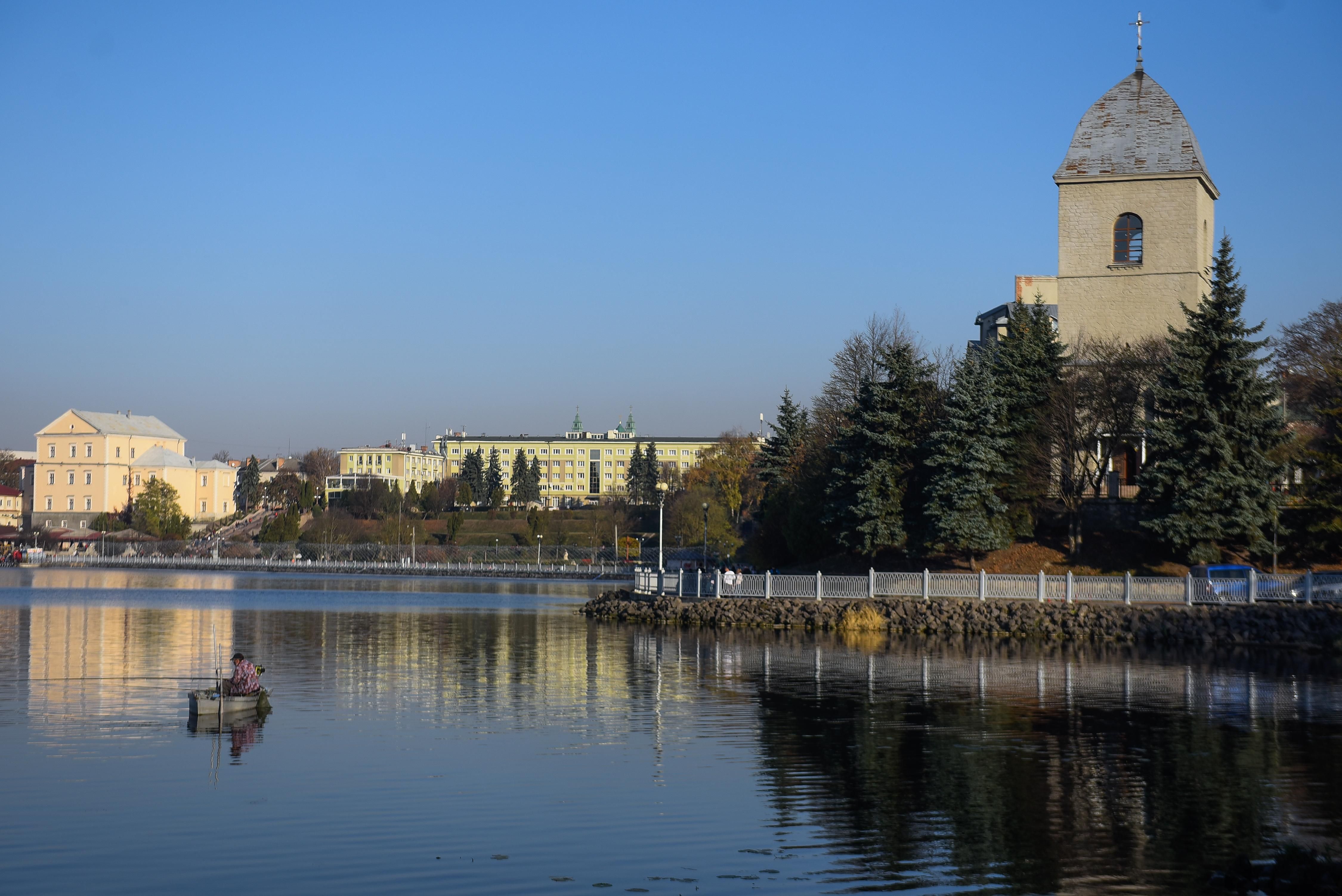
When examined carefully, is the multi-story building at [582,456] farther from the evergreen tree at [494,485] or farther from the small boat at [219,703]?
the small boat at [219,703]

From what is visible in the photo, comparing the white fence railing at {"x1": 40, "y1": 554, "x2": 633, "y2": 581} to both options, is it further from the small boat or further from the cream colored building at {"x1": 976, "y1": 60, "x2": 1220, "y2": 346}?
the small boat

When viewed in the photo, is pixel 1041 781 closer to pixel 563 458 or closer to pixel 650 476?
pixel 650 476

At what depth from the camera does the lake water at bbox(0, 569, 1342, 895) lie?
39.5ft

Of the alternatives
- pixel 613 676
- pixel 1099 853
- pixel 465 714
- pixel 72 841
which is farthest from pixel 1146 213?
pixel 72 841

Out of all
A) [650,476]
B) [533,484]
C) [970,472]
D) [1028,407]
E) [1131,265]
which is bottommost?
[970,472]

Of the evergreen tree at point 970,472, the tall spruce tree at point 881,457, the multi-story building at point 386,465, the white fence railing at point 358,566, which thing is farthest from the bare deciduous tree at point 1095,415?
the multi-story building at point 386,465

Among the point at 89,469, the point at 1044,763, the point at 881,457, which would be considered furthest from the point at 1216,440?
the point at 89,469

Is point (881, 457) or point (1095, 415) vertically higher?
point (1095, 415)

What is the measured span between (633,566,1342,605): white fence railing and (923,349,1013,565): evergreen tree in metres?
1.45

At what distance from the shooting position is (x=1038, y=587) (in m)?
38.1

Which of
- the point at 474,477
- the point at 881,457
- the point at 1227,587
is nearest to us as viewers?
the point at 1227,587

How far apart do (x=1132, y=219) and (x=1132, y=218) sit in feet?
0.08

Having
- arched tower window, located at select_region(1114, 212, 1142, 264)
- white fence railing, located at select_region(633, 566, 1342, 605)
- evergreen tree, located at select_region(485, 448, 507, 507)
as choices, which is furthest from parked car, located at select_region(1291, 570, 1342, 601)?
evergreen tree, located at select_region(485, 448, 507, 507)

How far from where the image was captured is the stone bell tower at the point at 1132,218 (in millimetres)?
47969
